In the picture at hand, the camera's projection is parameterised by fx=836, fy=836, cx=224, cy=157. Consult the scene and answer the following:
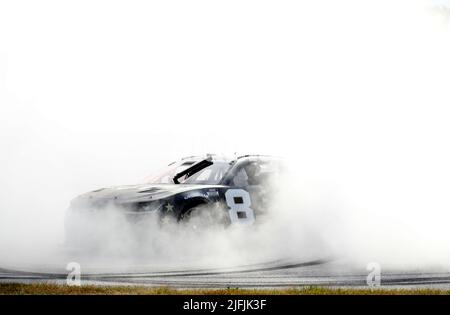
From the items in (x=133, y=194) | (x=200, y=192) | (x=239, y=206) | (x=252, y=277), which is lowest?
(x=252, y=277)

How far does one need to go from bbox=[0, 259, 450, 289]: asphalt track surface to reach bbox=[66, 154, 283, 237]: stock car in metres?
1.01

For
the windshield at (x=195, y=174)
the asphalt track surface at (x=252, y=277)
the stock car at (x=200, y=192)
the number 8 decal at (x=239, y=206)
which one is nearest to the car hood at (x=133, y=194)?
the stock car at (x=200, y=192)

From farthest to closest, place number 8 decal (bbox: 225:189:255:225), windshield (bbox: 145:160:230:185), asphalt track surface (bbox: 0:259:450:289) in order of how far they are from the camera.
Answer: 1. windshield (bbox: 145:160:230:185)
2. number 8 decal (bbox: 225:189:255:225)
3. asphalt track surface (bbox: 0:259:450:289)

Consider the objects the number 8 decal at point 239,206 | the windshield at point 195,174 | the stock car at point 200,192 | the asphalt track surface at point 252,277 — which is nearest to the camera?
the asphalt track surface at point 252,277

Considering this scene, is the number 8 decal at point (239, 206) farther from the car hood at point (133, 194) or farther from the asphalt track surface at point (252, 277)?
the asphalt track surface at point (252, 277)

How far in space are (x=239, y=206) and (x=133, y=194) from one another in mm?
1610

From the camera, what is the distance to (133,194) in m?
11.0

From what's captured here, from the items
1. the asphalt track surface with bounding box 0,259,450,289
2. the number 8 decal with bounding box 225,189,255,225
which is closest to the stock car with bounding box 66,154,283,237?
the number 8 decal with bounding box 225,189,255,225

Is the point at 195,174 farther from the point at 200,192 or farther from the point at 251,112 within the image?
the point at 251,112

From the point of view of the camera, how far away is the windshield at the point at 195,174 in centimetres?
1207

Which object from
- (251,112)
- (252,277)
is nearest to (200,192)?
(252,277)

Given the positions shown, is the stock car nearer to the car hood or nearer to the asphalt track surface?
the car hood

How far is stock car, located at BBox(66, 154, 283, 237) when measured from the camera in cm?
1082

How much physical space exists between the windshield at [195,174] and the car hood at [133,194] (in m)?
0.49
